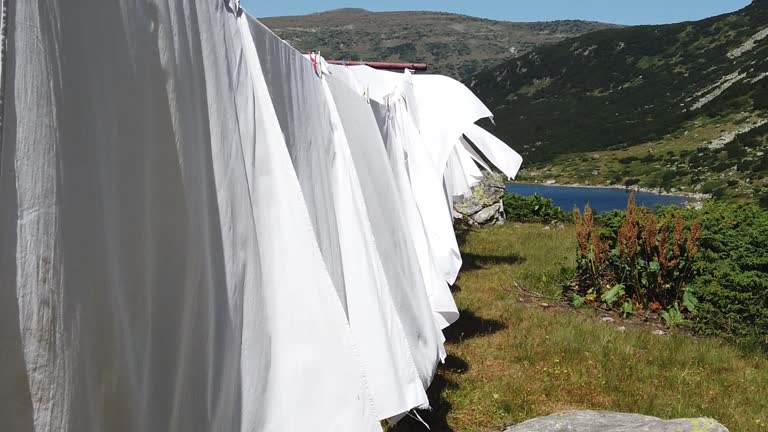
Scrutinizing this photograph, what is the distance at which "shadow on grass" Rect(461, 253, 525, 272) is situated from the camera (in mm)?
11496

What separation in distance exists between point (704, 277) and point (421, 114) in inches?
138

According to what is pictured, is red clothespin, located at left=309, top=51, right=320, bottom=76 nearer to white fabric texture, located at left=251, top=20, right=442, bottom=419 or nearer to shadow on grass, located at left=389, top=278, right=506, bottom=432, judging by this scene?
white fabric texture, located at left=251, top=20, right=442, bottom=419

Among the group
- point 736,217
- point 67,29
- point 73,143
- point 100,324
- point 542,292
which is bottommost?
point 542,292

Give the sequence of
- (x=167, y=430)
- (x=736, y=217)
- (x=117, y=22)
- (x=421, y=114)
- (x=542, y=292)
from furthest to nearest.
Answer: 1. (x=542, y=292)
2. (x=736, y=217)
3. (x=421, y=114)
4. (x=167, y=430)
5. (x=117, y=22)

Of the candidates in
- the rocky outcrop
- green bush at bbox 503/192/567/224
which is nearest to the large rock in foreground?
the rocky outcrop

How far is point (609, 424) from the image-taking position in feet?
13.4

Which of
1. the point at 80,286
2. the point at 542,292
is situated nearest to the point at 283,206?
the point at 80,286

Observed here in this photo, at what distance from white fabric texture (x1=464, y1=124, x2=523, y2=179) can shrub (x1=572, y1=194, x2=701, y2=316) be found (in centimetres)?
103

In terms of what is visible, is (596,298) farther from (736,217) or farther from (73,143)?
(73,143)

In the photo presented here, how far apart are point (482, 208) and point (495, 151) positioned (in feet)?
31.2

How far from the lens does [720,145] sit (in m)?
61.2

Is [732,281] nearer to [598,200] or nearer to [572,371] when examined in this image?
[572,371]

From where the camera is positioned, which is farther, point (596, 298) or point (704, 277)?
point (596, 298)

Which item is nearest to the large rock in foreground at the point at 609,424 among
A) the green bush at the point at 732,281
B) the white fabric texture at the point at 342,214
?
the white fabric texture at the point at 342,214
